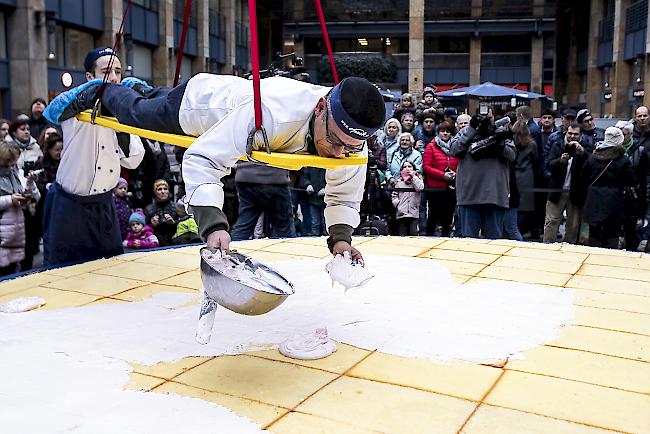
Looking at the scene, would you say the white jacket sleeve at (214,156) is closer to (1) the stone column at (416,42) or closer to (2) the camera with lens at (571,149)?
(2) the camera with lens at (571,149)

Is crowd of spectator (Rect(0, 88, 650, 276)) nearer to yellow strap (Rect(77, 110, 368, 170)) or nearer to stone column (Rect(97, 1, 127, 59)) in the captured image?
yellow strap (Rect(77, 110, 368, 170))

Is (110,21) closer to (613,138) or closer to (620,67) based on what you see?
(613,138)

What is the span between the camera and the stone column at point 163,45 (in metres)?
21.1

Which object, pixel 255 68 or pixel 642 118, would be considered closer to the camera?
pixel 255 68

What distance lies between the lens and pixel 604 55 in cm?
2658

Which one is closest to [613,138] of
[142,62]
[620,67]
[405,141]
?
[405,141]

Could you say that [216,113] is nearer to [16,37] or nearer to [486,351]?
[486,351]

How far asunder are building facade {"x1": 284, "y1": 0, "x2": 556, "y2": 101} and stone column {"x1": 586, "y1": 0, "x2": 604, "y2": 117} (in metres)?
4.12

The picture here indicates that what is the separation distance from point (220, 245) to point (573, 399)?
1401mm

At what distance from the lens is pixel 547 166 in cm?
782

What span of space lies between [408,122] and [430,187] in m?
1.05

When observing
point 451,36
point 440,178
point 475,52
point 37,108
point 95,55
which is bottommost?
point 440,178

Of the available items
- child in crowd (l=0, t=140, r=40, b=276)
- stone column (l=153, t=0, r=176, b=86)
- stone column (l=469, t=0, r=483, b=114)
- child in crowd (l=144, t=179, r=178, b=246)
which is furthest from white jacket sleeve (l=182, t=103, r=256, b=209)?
stone column (l=469, t=0, r=483, b=114)

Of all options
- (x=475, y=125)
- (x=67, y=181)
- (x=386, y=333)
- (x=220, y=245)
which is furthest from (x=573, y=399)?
(x=475, y=125)
